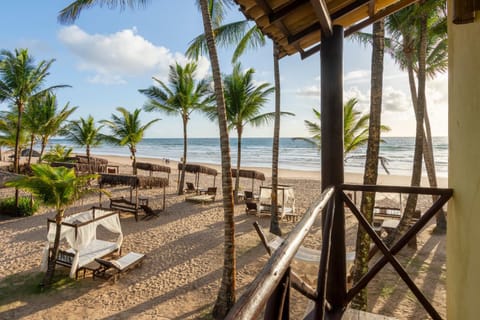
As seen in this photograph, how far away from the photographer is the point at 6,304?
516 cm

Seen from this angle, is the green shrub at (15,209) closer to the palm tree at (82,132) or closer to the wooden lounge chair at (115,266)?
the wooden lounge chair at (115,266)

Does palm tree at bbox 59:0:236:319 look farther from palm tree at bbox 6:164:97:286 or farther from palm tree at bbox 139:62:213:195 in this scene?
palm tree at bbox 139:62:213:195

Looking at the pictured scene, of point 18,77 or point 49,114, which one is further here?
point 49,114

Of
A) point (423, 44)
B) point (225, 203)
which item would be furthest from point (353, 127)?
point (225, 203)

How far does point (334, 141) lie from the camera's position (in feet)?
7.76

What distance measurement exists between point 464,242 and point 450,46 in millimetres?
1377

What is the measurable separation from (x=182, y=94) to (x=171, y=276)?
10.2 metres

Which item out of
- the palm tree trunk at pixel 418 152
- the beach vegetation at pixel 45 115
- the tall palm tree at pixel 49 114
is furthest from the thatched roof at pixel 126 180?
the palm tree trunk at pixel 418 152

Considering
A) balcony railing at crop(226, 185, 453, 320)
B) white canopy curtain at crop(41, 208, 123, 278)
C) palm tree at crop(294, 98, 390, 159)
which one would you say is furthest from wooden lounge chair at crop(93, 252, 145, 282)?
palm tree at crop(294, 98, 390, 159)

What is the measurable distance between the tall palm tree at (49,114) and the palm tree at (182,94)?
6069 millimetres

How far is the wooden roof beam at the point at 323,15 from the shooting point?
6.10ft

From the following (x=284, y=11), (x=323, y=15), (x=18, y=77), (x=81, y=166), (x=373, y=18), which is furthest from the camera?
(x=81, y=166)

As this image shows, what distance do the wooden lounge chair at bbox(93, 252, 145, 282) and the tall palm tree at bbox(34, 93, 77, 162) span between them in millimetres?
13703

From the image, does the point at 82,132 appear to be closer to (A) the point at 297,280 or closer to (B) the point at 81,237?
(B) the point at 81,237
